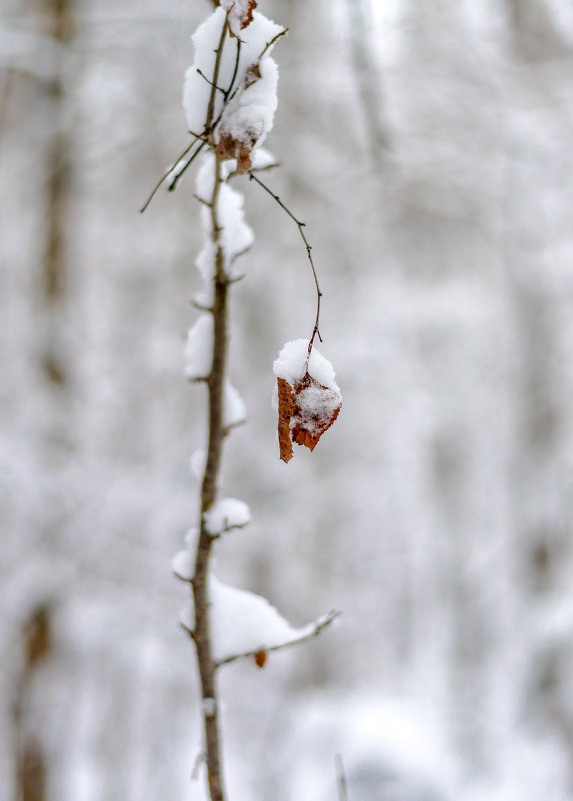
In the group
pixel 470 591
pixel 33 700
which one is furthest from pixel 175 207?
pixel 470 591

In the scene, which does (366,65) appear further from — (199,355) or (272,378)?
(272,378)

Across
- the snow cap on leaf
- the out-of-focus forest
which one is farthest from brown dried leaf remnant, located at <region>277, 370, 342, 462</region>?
the out-of-focus forest

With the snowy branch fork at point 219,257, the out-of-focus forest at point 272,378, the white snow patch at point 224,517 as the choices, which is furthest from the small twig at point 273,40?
the out-of-focus forest at point 272,378

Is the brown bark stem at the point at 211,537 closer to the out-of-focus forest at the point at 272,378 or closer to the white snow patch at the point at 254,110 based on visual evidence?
the white snow patch at the point at 254,110

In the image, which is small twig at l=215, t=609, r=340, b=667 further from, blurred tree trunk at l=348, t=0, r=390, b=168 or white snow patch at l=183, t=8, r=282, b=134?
blurred tree trunk at l=348, t=0, r=390, b=168

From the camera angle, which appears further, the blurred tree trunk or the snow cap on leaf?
the blurred tree trunk

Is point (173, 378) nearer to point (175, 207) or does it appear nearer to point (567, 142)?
point (175, 207)
